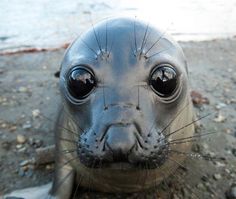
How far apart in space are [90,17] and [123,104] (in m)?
4.07

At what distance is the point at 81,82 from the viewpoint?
221cm

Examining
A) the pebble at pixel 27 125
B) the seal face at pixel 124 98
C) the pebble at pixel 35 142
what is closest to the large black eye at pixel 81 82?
the seal face at pixel 124 98

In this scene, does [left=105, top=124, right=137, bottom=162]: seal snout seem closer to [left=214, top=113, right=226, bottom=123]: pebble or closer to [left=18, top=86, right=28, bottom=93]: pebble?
[left=214, top=113, right=226, bottom=123]: pebble

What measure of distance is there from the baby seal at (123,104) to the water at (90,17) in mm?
2803

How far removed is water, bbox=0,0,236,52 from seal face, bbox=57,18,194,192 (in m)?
2.86

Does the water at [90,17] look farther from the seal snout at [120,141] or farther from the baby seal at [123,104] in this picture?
the seal snout at [120,141]

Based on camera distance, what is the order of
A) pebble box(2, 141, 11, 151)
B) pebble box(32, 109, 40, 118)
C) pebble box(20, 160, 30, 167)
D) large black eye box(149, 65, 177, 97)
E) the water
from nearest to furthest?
A: large black eye box(149, 65, 177, 97) → pebble box(20, 160, 30, 167) → pebble box(2, 141, 11, 151) → pebble box(32, 109, 40, 118) → the water

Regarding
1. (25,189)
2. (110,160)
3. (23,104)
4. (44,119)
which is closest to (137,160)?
(110,160)

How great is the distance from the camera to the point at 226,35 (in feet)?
17.9

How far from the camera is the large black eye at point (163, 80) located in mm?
2176

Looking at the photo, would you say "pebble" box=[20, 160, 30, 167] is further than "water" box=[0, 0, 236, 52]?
No

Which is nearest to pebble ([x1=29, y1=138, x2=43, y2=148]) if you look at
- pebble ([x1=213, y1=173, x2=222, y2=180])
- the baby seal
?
the baby seal

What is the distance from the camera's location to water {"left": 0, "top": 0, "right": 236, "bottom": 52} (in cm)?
546

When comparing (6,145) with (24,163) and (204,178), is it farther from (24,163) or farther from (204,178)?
(204,178)
